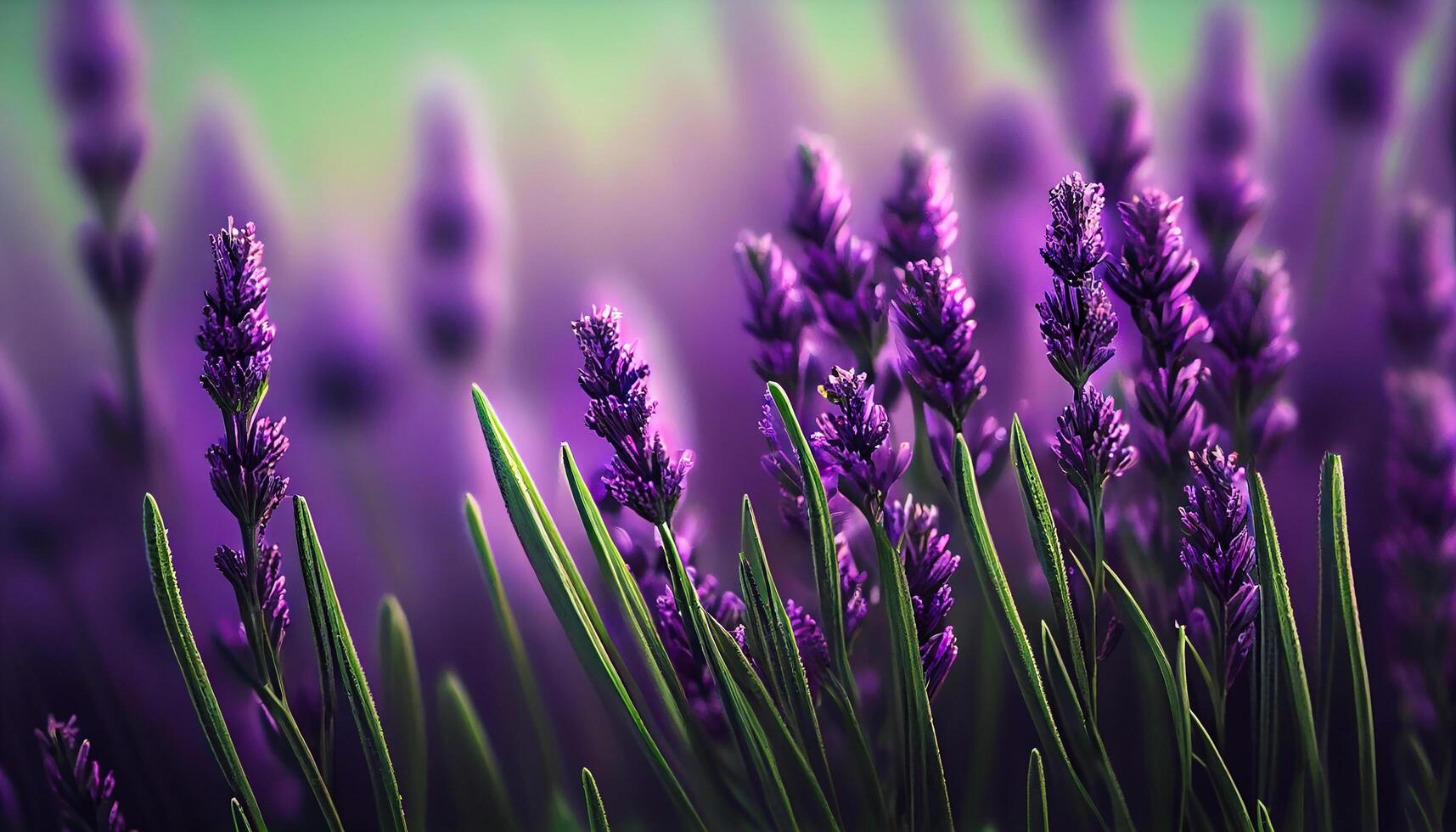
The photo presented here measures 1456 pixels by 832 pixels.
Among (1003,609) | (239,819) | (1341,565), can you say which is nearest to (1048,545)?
(1003,609)

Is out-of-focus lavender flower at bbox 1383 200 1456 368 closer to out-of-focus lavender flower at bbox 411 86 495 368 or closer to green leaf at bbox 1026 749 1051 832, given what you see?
green leaf at bbox 1026 749 1051 832

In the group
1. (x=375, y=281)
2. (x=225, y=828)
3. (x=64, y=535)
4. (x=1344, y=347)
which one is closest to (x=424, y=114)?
A: (x=375, y=281)

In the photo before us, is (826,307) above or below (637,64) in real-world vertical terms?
below

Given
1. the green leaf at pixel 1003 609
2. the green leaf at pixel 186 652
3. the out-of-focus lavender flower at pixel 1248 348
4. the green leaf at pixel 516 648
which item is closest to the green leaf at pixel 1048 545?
the green leaf at pixel 1003 609

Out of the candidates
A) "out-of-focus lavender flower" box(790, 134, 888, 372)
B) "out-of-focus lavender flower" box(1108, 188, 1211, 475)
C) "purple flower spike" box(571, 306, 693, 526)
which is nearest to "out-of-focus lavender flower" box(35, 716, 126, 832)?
"purple flower spike" box(571, 306, 693, 526)

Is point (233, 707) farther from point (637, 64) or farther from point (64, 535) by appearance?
point (637, 64)

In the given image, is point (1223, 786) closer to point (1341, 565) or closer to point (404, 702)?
point (1341, 565)

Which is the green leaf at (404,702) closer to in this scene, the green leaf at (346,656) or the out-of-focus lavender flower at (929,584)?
the green leaf at (346,656)
